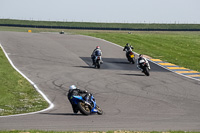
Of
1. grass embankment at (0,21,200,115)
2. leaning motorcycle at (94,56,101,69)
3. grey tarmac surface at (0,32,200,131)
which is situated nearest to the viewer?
grey tarmac surface at (0,32,200,131)

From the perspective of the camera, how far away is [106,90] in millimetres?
23000

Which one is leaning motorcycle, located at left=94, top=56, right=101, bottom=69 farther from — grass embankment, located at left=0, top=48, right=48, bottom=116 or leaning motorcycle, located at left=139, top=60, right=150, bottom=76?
grass embankment, located at left=0, top=48, right=48, bottom=116

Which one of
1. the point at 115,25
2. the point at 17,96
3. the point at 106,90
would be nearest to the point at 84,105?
the point at 17,96

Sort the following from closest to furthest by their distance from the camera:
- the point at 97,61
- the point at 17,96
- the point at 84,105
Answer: the point at 84,105 < the point at 17,96 < the point at 97,61

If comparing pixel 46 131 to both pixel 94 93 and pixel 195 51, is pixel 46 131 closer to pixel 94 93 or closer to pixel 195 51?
pixel 94 93

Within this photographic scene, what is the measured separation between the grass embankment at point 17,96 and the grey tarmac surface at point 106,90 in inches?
31.6

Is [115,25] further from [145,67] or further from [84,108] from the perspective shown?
[84,108]

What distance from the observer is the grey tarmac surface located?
13656mm

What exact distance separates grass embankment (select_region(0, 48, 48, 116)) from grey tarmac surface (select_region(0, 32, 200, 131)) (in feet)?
2.64

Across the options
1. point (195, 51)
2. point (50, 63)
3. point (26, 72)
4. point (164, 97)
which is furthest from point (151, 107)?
point (195, 51)

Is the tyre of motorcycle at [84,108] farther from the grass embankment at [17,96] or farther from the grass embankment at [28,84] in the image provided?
the grass embankment at [28,84]

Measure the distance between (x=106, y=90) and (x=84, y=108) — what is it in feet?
24.4

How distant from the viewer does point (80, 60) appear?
35.9 m

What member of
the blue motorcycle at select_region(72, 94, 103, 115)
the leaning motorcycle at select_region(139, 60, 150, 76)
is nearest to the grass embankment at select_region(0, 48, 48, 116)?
the blue motorcycle at select_region(72, 94, 103, 115)
